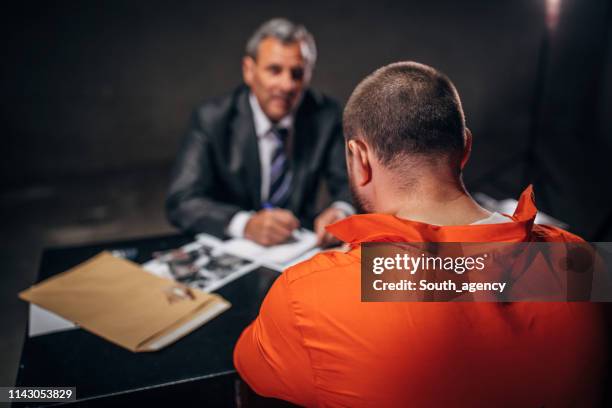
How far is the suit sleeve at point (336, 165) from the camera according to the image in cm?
213

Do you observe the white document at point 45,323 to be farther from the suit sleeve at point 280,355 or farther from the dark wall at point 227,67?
the dark wall at point 227,67

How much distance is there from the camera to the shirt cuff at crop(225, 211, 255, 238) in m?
1.63

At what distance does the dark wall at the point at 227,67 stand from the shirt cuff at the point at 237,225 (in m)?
2.71

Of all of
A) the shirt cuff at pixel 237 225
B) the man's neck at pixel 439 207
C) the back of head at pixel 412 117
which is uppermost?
the back of head at pixel 412 117

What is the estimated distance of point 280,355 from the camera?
0.85m

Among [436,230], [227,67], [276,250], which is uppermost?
[227,67]

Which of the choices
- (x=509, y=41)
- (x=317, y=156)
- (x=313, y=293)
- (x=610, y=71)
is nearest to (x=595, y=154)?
(x=610, y=71)

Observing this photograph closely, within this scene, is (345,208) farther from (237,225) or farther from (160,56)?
(160,56)

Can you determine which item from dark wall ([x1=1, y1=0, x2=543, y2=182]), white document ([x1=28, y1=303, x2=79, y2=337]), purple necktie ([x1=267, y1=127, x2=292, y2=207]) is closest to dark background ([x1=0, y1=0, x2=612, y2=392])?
dark wall ([x1=1, y1=0, x2=543, y2=182])

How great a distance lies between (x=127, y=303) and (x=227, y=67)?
12.2 ft

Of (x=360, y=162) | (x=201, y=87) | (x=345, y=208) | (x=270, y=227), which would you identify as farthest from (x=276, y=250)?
(x=201, y=87)

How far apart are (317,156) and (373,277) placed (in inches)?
55.1

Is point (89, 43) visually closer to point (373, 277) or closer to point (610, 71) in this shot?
point (373, 277)

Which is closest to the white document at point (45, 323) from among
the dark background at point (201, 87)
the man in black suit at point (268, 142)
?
the man in black suit at point (268, 142)
